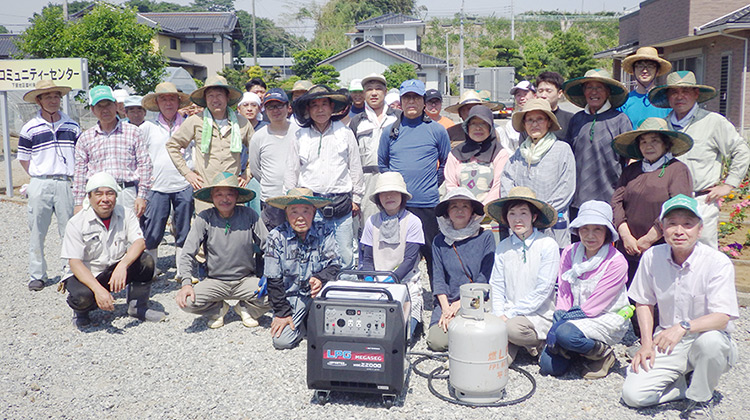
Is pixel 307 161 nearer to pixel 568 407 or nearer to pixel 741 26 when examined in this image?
pixel 568 407

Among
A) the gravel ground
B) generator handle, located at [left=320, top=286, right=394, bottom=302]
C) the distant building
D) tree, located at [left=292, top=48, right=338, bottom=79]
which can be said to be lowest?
the gravel ground

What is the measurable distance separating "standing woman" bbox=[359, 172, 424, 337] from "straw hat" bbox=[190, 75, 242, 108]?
193 cm

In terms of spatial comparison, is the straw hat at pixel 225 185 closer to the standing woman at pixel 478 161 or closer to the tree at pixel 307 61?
the standing woman at pixel 478 161

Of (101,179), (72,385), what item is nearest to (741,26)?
(101,179)

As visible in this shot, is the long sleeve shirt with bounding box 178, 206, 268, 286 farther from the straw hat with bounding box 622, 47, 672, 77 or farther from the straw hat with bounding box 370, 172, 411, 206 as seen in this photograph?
the straw hat with bounding box 622, 47, 672, 77

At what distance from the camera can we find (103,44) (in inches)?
787

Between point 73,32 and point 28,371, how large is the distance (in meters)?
18.4

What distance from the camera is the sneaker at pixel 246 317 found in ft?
17.7

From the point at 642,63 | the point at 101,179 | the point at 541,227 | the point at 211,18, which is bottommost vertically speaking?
the point at 541,227

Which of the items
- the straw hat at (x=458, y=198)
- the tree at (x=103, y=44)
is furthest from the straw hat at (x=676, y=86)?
the tree at (x=103, y=44)

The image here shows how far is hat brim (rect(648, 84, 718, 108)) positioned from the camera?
16.1 feet

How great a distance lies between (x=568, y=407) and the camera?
378 centimetres

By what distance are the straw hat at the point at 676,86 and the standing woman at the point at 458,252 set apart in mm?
1771

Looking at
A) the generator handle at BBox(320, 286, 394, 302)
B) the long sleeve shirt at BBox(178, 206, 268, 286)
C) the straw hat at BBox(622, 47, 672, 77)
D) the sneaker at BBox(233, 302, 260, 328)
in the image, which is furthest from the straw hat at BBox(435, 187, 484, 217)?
the straw hat at BBox(622, 47, 672, 77)
